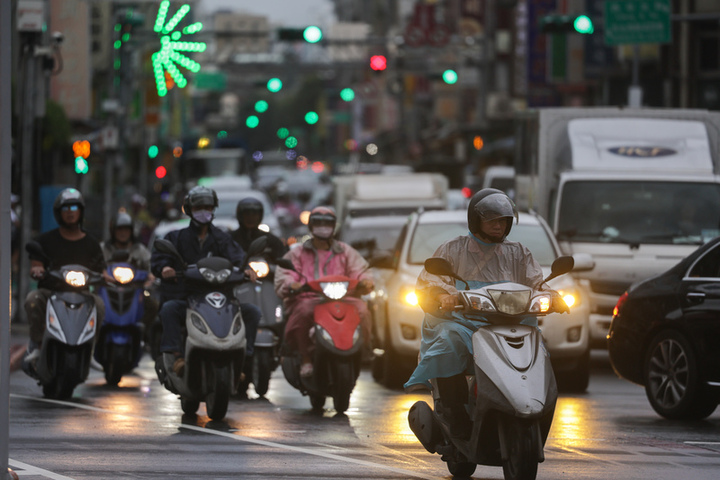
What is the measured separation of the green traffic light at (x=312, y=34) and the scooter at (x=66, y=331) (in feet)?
72.3

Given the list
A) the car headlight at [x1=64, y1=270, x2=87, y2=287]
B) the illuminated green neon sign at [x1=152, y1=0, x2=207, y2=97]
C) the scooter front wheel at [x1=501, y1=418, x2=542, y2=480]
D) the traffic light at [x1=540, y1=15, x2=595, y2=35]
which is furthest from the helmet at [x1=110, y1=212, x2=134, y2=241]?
the traffic light at [x1=540, y1=15, x2=595, y2=35]

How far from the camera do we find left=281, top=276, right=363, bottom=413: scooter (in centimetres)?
1175

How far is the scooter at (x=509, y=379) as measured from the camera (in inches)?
296

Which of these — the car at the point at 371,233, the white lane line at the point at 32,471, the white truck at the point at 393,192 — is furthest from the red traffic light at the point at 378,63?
the white lane line at the point at 32,471

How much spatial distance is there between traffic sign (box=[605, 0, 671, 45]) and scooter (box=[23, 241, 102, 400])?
17453 mm

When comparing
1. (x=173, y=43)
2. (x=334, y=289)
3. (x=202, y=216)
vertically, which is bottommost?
(x=334, y=289)

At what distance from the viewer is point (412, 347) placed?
14.3 m

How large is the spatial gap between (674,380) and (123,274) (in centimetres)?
570

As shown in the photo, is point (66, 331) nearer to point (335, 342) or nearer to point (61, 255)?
point (61, 255)

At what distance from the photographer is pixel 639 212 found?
1723 cm

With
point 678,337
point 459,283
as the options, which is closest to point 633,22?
point 678,337

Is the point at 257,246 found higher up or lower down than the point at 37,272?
higher up

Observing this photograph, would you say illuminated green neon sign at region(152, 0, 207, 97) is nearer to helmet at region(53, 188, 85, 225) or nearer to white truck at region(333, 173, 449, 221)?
white truck at region(333, 173, 449, 221)

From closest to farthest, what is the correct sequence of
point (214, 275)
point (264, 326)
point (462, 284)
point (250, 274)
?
point (462, 284), point (214, 275), point (250, 274), point (264, 326)
